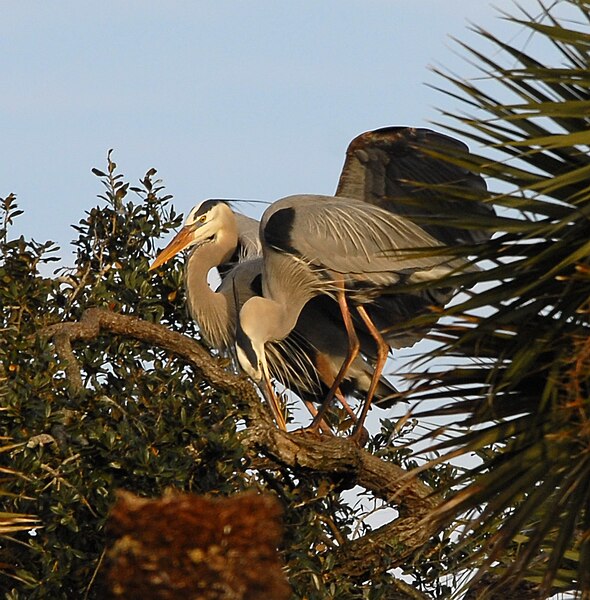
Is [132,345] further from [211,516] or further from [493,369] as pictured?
[211,516]

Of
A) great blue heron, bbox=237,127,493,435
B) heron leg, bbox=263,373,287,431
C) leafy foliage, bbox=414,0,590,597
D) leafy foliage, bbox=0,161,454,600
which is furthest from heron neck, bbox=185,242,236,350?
leafy foliage, bbox=414,0,590,597

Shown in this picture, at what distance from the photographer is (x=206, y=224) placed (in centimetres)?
868

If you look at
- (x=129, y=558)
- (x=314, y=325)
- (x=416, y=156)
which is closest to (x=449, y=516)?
(x=129, y=558)

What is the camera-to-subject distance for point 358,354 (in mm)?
8164

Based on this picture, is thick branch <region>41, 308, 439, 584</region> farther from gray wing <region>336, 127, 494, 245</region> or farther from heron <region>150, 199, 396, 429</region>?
heron <region>150, 199, 396, 429</region>

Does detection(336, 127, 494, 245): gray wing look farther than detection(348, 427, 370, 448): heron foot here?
Yes

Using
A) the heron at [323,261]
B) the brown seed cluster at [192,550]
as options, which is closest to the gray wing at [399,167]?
the heron at [323,261]

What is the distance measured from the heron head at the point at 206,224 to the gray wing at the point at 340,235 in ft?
2.48

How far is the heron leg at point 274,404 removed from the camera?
6699mm

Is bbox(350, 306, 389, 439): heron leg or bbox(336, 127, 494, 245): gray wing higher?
bbox(336, 127, 494, 245): gray wing

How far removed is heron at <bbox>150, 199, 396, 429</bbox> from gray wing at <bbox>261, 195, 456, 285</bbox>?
58 cm

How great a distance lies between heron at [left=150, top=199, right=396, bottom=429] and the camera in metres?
8.22

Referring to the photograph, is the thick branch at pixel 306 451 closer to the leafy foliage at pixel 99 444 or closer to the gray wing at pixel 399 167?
the leafy foliage at pixel 99 444

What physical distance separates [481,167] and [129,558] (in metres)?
1.68
